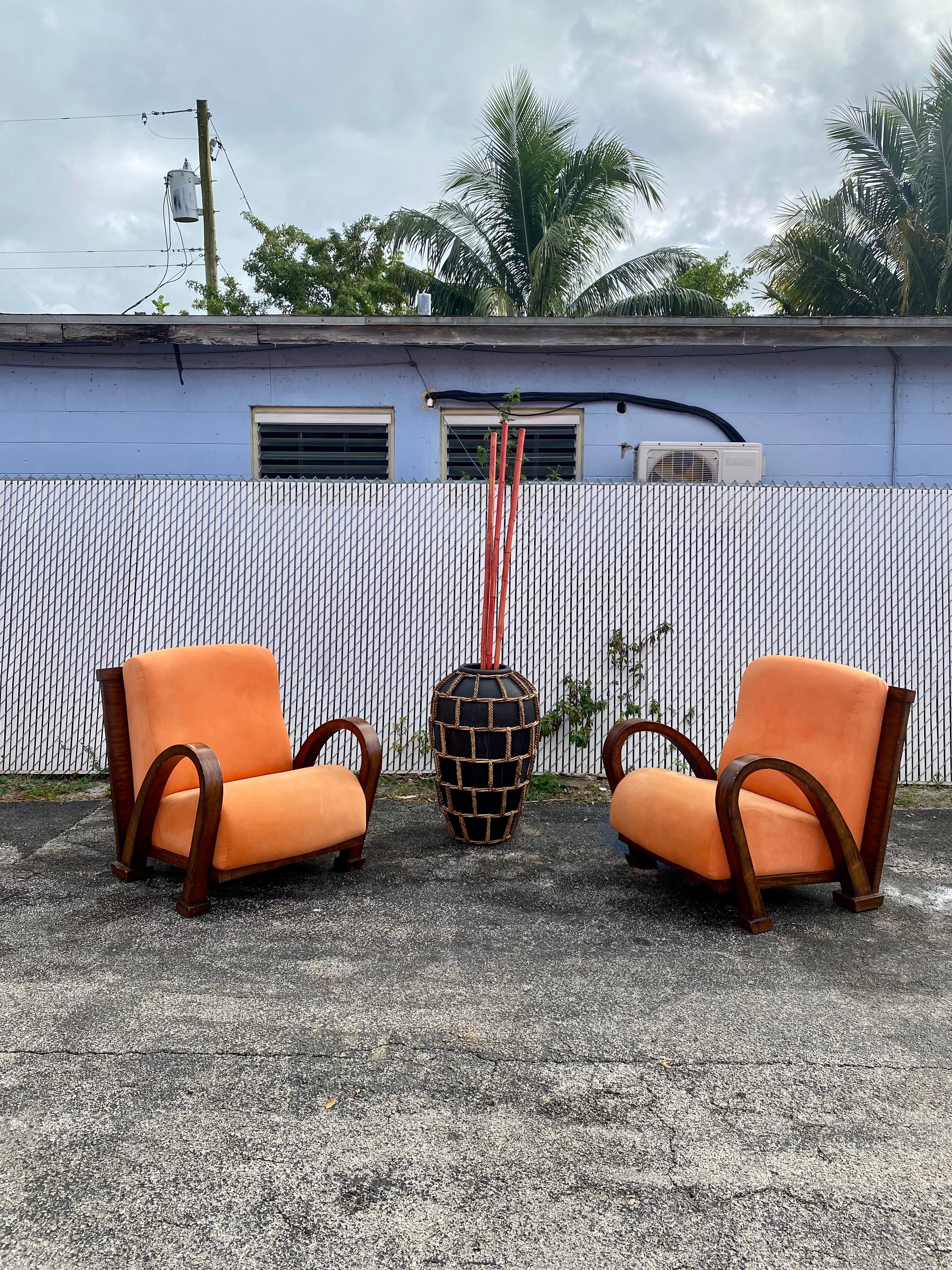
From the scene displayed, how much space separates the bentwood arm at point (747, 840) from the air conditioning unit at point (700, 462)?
3.93 meters

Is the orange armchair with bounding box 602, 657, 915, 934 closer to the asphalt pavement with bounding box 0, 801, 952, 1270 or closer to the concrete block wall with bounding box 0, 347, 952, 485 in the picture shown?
the asphalt pavement with bounding box 0, 801, 952, 1270

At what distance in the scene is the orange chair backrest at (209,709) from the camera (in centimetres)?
371

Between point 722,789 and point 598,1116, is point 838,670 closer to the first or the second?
point 722,789

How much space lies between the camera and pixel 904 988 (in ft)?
9.52

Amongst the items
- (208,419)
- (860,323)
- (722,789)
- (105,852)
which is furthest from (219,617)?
(860,323)

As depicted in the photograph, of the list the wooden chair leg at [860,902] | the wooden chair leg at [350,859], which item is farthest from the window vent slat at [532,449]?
the wooden chair leg at [860,902]

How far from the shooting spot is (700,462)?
7020 millimetres

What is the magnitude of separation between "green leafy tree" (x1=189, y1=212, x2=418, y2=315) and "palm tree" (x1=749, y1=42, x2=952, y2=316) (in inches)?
315

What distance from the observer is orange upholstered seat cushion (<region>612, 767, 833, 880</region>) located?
3371mm

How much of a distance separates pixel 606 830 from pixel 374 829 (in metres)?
1.18

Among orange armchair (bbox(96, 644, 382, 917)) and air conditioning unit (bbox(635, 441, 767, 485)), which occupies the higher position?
air conditioning unit (bbox(635, 441, 767, 485))

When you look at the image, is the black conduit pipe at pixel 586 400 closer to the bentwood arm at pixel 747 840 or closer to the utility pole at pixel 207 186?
the bentwood arm at pixel 747 840

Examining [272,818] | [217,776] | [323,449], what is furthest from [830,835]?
[323,449]

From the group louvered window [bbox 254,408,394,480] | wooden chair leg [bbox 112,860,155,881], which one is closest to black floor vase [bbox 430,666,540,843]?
wooden chair leg [bbox 112,860,155,881]
